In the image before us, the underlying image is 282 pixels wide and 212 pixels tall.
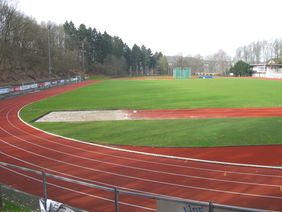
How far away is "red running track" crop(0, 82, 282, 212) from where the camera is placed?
10.2 m

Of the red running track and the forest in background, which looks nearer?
the red running track

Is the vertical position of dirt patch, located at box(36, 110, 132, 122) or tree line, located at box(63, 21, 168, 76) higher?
tree line, located at box(63, 21, 168, 76)

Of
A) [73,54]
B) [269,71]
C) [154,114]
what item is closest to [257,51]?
[269,71]

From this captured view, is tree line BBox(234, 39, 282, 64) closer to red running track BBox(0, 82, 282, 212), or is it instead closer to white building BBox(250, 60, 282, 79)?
white building BBox(250, 60, 282, 79)

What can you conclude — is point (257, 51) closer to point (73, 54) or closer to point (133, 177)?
point (73, 54)

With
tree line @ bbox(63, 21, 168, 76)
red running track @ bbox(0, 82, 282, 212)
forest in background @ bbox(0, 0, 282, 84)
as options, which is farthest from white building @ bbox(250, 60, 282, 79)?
red running track @ bbox(0, 82, 282, 212)

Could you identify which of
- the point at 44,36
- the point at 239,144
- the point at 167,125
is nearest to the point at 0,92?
the point at 167,125

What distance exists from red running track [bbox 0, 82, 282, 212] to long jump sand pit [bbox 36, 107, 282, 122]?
9.78m

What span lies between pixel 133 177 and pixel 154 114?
16.7 metres

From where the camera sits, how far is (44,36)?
86.3 m

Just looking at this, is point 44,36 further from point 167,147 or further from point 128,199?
point 128,199

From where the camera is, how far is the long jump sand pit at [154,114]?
27.0 meters

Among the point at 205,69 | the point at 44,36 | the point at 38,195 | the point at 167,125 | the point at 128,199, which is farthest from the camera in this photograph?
the point at 205,69

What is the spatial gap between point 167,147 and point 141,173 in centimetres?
444
